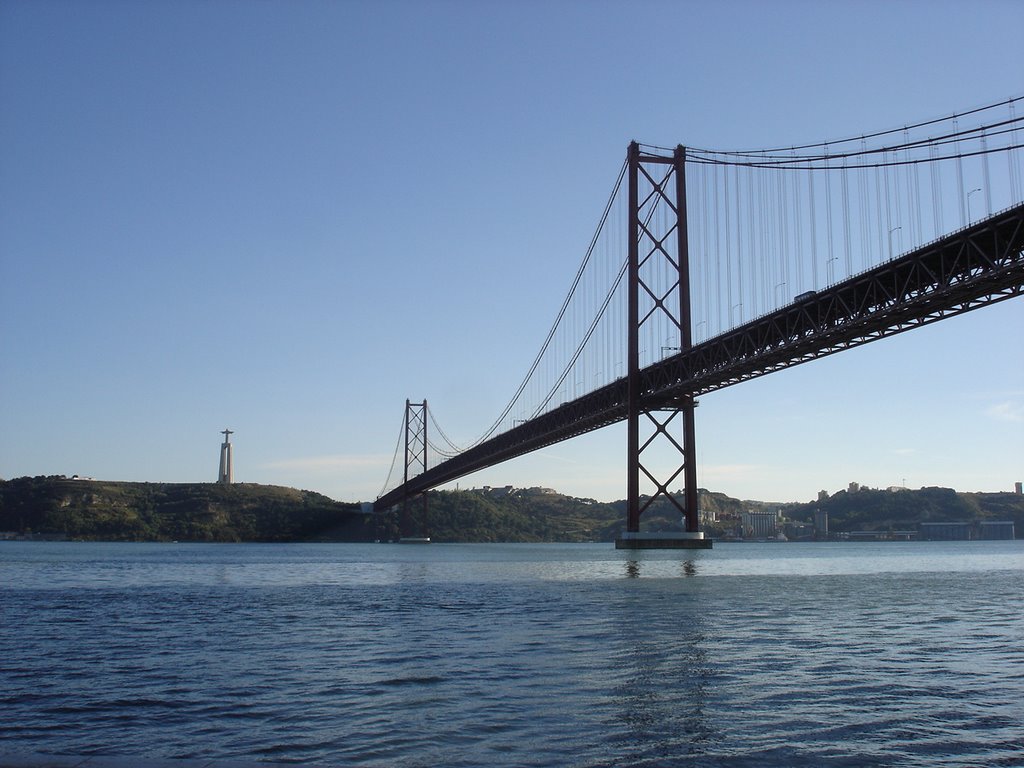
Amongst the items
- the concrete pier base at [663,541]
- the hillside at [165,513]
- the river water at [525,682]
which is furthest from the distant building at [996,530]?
the river water at [525,682]

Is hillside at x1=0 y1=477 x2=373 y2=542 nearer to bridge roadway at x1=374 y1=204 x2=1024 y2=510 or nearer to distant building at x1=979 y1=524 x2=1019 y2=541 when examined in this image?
bridge roadway at x1=374 y1=204 x2=1024 y2=510

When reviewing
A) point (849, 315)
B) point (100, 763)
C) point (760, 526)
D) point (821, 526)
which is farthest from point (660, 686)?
point (821, 526)

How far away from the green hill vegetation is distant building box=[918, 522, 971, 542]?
3.65 meters

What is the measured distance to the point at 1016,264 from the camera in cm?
3175

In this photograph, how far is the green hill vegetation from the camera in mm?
151875

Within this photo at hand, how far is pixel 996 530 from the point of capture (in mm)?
180625

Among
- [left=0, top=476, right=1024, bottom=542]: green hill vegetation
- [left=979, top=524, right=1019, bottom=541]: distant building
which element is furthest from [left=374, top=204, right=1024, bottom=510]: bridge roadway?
[left=979, top=524, right=1019, bottom=541]: distant building

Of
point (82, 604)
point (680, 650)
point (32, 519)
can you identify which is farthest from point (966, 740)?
point (32, 519)

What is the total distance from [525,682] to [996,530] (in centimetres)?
19055

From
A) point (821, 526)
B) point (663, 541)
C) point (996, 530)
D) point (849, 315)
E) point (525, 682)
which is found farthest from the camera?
point (821, 526)

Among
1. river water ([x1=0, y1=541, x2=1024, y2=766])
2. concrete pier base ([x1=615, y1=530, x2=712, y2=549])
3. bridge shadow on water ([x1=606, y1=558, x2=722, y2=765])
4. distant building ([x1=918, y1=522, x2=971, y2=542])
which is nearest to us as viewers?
bridge shadow on water ([x1=606, y1=558, x2=722, y2=765])

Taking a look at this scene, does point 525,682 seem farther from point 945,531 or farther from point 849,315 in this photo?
point 945,531

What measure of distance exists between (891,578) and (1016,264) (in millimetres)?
15833

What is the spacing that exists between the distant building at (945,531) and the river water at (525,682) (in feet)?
542
